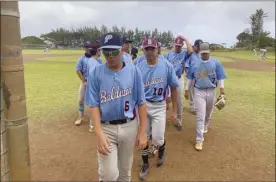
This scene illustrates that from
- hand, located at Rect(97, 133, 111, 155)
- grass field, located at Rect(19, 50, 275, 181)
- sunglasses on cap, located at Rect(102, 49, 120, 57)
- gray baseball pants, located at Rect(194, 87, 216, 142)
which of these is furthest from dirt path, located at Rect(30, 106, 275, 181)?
sunglasses on cap, located at Rect(102, 49, 120, 57)

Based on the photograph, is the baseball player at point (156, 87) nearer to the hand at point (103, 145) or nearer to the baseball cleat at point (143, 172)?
the baseball cleat at point (143, 172)

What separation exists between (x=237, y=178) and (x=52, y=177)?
2955 millimetres

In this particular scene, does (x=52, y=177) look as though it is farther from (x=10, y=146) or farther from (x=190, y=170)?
(x=10, y=146)

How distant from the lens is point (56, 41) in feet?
280

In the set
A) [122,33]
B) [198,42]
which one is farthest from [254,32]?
[198,42]

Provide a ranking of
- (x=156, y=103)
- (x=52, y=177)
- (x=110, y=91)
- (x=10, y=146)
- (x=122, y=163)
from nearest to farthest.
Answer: (x=10, y=146), (x=110, y=91), (x=122, y=163), (x=52, y=177), (x=156, y=103)

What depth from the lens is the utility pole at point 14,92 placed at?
66.5 inches

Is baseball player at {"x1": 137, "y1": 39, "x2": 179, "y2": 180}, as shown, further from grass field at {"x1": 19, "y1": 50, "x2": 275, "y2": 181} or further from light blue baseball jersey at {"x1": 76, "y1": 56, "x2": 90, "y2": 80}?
light blue baseball jersey at {"x1": 76, "y1": 56, "x2": 90, "y2": 80}

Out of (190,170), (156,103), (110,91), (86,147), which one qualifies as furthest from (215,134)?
(110,91)

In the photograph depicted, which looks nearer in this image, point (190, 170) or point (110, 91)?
point (110, 91)

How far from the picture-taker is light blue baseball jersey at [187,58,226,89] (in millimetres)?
5785

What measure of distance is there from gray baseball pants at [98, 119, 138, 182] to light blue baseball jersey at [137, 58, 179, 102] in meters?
A: 1.36

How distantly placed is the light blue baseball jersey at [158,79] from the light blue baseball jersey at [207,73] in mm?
1325

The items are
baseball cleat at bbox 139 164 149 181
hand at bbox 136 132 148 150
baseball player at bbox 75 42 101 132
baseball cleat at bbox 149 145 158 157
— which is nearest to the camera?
hand at bbox 136 132 148 150
